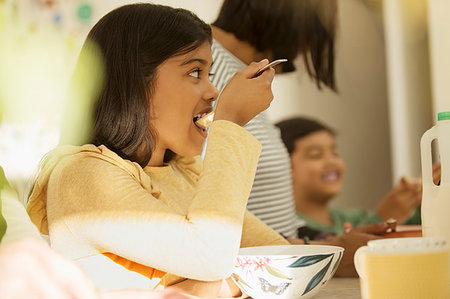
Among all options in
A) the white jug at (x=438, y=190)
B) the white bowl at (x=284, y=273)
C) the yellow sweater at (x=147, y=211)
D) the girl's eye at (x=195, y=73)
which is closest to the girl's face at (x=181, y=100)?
the girl's eye at (x=195, y=73)

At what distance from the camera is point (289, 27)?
136 centimetres

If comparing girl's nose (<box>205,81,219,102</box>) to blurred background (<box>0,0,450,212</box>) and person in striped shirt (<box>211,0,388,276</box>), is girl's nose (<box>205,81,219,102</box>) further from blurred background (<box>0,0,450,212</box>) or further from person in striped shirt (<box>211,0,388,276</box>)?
blurred background (<box>0,0,450,212</box>)

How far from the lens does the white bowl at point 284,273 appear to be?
2.29 feet

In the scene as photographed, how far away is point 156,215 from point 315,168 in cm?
211

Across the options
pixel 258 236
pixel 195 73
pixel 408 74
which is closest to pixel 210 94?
pixel 195 73

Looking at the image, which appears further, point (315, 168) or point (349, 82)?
point (349, 82)

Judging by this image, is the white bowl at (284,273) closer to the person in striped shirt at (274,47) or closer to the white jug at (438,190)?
the white jug at (438,190)

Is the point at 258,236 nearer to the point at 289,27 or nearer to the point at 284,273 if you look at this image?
the point at 284,273

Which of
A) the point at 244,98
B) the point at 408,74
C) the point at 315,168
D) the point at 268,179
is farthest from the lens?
the point at 408,74

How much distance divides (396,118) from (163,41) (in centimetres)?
245

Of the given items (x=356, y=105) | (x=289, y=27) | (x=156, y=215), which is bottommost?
(x=356, y=105)

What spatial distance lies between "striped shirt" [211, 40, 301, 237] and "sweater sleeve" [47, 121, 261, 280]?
20.8 inches

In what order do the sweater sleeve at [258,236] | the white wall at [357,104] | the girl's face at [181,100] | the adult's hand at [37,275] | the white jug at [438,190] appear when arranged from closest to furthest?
the adult's hand at [37,275]
the white jug at [438,190]
the girl's face at [181,100]
the sweater sleeve at [258,236]
the white wall at [357,104]

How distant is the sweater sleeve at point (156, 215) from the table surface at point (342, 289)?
0.18 m
